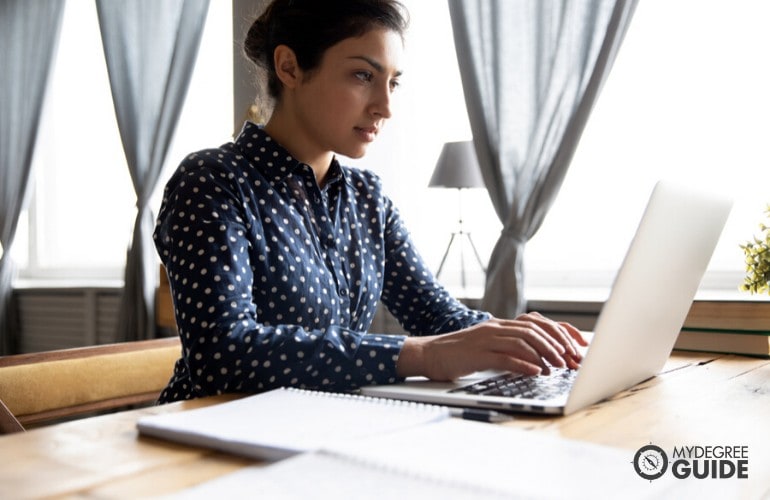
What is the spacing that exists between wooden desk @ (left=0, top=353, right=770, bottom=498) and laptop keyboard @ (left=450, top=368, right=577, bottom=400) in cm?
6

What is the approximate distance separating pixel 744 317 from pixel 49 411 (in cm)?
120

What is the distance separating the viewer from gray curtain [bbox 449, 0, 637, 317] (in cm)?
264

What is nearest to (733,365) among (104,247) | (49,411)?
(49,411)

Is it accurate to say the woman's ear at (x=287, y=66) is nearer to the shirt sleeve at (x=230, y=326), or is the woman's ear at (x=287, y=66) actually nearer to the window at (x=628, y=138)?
the shirt sleeve at (x=230, y=326)

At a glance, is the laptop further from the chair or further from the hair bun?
the hair bun

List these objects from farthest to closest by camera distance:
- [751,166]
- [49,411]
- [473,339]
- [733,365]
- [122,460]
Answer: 1. [751,166]
2. [49,411]
3. [733,365]
4. [473,339]
5. [122,460]

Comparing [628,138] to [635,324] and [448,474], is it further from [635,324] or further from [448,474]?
[448,474]

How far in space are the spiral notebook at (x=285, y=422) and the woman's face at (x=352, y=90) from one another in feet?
2.34

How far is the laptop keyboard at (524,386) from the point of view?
934 millimetres

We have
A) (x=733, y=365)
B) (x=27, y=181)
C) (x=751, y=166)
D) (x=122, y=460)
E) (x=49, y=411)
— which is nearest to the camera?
(x=122, y=460)

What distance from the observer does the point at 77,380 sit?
1464 mm

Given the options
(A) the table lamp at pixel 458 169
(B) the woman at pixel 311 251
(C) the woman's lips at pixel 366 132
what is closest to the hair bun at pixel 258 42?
(B) the woman at pixel 311 251

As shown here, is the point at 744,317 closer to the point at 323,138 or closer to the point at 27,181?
the point at 323,138

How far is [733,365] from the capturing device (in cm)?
124
